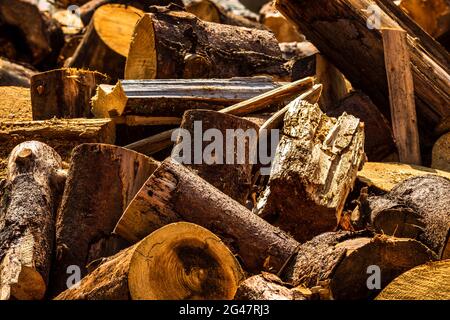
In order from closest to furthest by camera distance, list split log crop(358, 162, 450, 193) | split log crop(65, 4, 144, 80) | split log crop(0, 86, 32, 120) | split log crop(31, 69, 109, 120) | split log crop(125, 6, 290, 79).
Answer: split log crop(358, 162, 450, 193) → split log crop(31, 69, 109, 120) → split log crop(0, 86, 32, 120) → split log crop(125, 6, 290, 79) → split log crop(65, 4, 144, 80)

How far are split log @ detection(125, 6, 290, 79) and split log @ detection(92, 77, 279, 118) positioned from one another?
1.43ft

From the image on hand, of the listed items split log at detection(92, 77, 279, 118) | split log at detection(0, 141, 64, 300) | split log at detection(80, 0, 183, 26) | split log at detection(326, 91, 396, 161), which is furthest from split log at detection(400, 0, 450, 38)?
split log at detection(0, 141, 64, 300)

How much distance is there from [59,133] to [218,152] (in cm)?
133

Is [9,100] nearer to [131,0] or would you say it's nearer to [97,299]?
[131,0]

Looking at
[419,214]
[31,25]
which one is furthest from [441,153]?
[31,25]

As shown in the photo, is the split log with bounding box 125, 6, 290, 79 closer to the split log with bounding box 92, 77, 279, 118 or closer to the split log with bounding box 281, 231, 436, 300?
the split log with bounding box 92, 77, 279, 118

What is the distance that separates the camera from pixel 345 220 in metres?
5.52

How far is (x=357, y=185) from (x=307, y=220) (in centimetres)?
88

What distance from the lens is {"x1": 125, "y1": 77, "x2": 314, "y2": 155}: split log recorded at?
602 cm

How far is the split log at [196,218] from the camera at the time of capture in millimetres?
4578

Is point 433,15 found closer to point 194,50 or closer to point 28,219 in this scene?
point 194,50

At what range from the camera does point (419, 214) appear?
5.30m

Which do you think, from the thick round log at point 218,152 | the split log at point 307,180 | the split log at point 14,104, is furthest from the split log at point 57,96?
the split log at point 307,180
